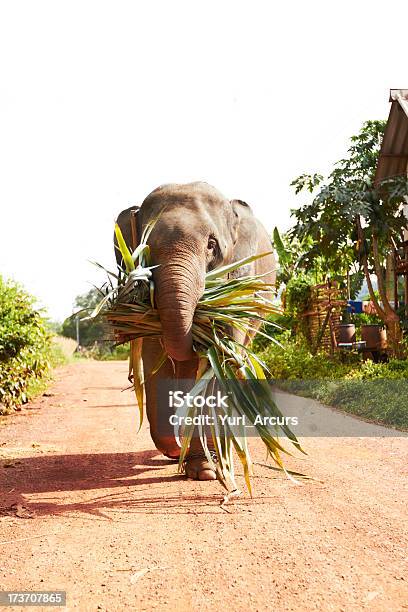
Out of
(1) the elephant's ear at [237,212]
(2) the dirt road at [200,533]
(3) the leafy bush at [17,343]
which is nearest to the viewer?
(2) the dirt road at [200,533]

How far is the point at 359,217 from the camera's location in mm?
15648

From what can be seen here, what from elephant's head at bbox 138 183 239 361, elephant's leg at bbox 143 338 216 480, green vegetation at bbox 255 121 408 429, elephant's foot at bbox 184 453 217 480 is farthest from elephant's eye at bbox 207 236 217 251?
green vegetation at bbox 255 121 408 429

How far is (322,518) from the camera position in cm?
469

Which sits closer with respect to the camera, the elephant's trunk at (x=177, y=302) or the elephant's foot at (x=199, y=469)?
the elephant's trunk at (x=177, y=302)

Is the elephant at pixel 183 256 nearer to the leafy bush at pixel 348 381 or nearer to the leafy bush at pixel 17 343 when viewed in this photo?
the leafy bush at pixel 348 381

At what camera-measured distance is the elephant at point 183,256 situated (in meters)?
5.56

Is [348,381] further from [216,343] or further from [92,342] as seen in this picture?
[92,342]

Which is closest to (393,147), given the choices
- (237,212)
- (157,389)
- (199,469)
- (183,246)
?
(237,212)

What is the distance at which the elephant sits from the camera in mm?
5559

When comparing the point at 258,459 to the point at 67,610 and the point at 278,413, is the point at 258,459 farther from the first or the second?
the point at 67,610

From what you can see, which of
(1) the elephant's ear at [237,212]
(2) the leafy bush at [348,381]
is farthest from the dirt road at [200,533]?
(2) the leafy bush at [348,381]

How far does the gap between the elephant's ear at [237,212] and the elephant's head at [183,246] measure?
0.26 ft

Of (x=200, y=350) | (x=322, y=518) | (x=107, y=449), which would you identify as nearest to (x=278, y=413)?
(x=200, y=350)

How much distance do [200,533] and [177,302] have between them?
177 cm
